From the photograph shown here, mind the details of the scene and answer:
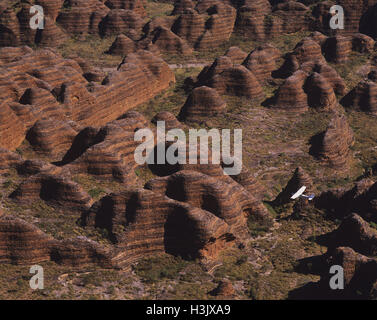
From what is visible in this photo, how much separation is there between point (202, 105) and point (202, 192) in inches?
993

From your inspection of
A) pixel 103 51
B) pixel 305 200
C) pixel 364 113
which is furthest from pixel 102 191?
pixel 103 51

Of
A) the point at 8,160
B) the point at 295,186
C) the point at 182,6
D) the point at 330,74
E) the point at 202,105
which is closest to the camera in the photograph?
the point at 8,160

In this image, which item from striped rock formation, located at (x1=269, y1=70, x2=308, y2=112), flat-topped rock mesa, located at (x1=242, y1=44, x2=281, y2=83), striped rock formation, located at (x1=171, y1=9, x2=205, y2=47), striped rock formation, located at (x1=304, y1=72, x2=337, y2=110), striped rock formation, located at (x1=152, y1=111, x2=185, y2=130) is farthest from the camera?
striped rock formation, located at (x1=171, y1=9, x2=205, y2=47)

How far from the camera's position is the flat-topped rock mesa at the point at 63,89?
64.9 metres

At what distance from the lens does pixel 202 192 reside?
169ft

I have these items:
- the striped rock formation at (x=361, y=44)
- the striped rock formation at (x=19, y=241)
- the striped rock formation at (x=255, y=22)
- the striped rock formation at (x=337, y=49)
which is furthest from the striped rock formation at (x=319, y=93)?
the striped rock formation at (x=19, y=241)

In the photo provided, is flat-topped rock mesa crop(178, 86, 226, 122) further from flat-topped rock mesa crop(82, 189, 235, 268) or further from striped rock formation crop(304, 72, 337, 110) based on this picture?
flat-topped rock mesa crop(82, 189, 235, 268)

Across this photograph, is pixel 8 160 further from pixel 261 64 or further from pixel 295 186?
pixel 261 64

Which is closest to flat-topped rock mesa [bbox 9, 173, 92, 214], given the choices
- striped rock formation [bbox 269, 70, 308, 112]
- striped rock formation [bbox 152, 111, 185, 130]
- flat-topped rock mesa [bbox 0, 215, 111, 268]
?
flat-topped rock mesa [bbox 0, 215, 111, 268]

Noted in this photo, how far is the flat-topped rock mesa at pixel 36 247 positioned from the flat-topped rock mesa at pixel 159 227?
192 centimetres

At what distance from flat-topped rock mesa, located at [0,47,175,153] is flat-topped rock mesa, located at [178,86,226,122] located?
7490 mm

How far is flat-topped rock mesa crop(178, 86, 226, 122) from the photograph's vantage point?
7544cm

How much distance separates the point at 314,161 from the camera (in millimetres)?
69312

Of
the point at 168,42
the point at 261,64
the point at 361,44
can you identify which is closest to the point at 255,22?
the point at 168,42
